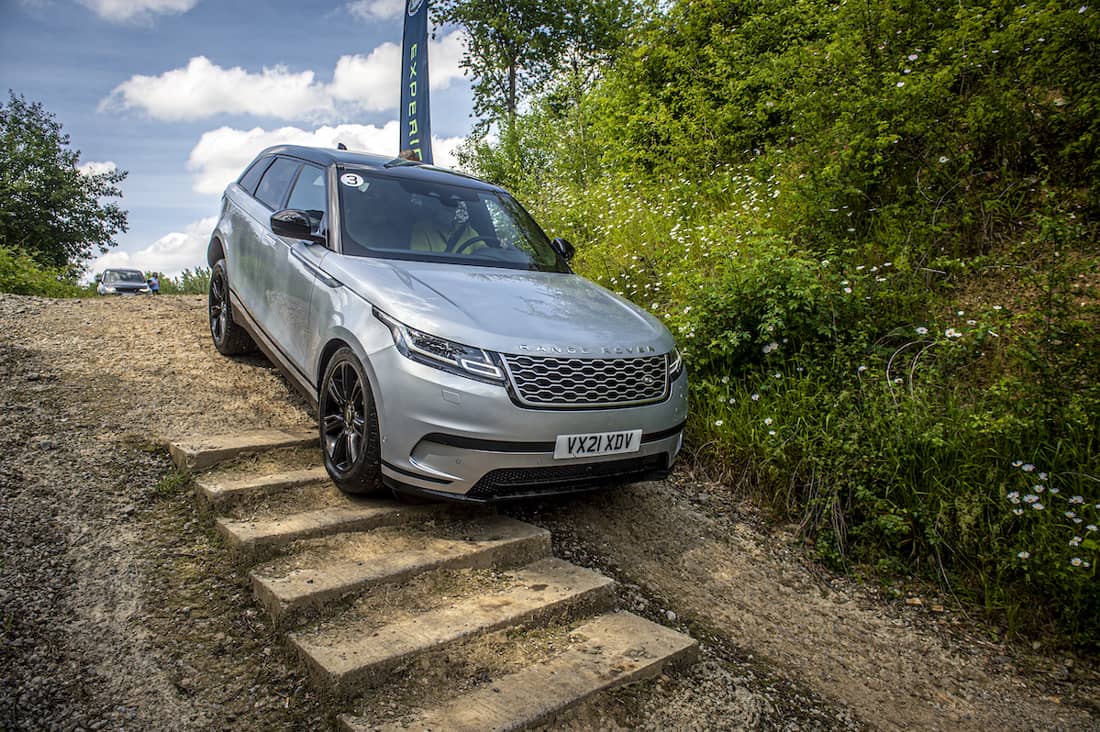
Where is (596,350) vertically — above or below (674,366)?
above

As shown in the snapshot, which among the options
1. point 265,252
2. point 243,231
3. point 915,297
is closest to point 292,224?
point 265,252

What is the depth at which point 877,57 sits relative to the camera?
625 cm

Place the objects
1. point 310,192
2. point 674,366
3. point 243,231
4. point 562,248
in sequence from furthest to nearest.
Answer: point 243,231
point 562,248
point 310,192
point 674,366

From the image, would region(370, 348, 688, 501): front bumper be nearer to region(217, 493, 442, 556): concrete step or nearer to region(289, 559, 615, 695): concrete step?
region(217, 493, 442, 556): concrete step

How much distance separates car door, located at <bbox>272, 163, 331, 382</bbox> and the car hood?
0.74ft

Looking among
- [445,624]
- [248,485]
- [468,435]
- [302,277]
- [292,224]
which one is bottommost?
[445,624]

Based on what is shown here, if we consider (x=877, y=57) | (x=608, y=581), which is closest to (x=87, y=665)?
(x=608, y=581)

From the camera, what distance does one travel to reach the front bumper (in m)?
3.01

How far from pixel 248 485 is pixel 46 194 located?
35.0 m

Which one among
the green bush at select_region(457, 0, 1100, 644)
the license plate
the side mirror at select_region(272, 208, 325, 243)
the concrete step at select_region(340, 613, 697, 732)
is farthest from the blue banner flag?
the concrete step at select_region(340, 613, 697, 732)

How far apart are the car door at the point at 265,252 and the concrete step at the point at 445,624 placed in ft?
7.45

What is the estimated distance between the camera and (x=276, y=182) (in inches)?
203

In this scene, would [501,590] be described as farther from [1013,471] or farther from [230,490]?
[1013,471]

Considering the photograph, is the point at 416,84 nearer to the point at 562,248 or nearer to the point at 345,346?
the point at 562,248
